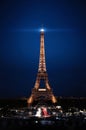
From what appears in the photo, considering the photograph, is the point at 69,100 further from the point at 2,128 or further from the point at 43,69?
the point at 2,128

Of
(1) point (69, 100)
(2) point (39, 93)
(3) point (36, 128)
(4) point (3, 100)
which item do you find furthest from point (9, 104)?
(3) point (36, 128)

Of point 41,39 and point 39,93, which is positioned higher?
point 41,39

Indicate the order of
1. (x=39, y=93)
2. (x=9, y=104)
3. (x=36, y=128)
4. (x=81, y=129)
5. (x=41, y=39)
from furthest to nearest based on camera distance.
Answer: (x=9, y=104) → (x=39, y=93) → (x=41, y=39) → (x=36, y=128) → (x=81, y=129)

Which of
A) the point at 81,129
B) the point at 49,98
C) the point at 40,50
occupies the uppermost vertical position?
the point at 40,50

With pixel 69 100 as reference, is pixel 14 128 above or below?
below

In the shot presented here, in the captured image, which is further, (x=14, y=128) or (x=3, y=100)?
(x=3, y=100)

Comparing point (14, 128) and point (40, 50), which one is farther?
point (40, 50)

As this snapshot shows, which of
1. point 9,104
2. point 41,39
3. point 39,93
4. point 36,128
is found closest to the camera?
point 36,128

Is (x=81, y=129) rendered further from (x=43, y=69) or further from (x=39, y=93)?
(x=39, y=93)

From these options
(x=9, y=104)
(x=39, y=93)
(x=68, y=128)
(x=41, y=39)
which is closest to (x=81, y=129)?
(x=68, y=128)
